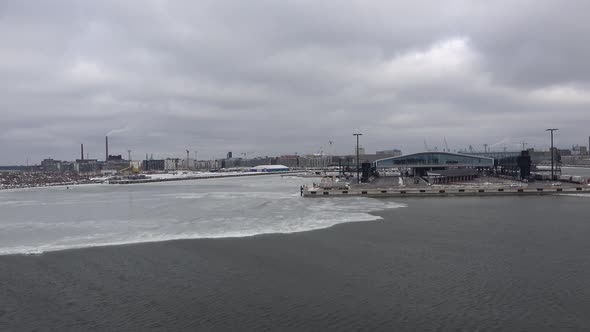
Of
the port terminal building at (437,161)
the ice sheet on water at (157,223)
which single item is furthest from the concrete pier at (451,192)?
the port terminal building at (437,161)

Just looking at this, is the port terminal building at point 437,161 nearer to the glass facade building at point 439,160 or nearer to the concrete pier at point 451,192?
the glass facade building at point 439,160

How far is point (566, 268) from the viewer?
35.1 feet

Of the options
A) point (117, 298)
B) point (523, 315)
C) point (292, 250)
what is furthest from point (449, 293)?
point (117, 298)

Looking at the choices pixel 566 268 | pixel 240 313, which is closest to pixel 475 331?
pixel 240 313

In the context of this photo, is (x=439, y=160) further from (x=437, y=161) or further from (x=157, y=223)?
(x=157, y=223)

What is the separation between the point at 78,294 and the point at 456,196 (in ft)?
93.1

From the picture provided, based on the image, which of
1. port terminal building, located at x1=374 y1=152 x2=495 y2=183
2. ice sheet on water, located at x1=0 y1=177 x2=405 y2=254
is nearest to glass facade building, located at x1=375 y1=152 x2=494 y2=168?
port terminal building, located at x1=374 y1=152 x2=495 y2=183

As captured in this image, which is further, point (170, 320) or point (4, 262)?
point (4, 262)

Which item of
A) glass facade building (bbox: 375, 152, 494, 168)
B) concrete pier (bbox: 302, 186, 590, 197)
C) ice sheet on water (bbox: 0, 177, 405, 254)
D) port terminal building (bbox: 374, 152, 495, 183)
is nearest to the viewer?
ice sheet on water (bbox: 0, 177, 405, 254)

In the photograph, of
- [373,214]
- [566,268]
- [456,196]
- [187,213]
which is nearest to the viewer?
[566,268]

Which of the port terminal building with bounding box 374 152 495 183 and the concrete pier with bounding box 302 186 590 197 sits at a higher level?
the port terminal building with bounding box 374 152 495 183

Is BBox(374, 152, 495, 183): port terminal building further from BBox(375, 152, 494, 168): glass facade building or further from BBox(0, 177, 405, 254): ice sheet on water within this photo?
BBox(0, 177, 405, 254): ice sheet on water

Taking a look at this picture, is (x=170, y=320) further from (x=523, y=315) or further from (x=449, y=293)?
(x=523, y=315)

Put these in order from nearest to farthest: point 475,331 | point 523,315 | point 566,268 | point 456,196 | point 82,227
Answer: point 475,331
point 523,315
point 566,268
point 82,227
point 456,196
